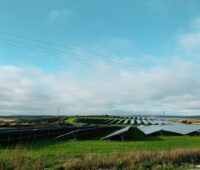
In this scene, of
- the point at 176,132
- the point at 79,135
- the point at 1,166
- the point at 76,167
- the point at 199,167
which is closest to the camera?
the point at 1,166

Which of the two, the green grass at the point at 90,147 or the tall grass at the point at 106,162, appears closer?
the tall grass at the point at 106,162

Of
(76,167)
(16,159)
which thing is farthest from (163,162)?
(16,159)

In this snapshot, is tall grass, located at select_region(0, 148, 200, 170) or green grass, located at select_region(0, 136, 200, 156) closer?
tall grass, located at select_region(0, 148, 200, 170)

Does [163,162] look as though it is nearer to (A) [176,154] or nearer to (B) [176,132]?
(A) [176,154]

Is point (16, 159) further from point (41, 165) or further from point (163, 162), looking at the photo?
point (163, 162)

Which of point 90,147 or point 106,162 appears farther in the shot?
point 90,147

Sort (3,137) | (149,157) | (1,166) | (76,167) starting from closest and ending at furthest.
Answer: (1,166) < (76,167) < (149,157) < (3,137)

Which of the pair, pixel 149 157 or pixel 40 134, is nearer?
pixel 149 157
